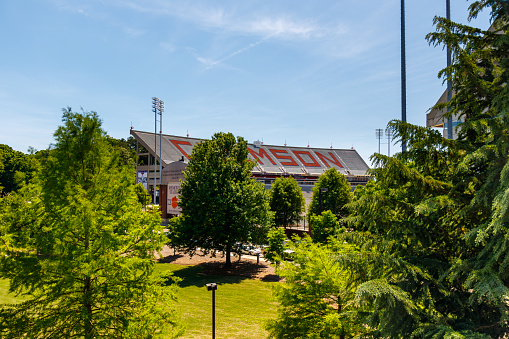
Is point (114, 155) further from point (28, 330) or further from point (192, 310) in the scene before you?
point (192, 310)

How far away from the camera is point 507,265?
5328mm

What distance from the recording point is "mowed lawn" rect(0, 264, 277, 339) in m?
13.2

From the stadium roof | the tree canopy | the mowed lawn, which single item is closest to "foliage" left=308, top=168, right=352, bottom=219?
the mowed lawn

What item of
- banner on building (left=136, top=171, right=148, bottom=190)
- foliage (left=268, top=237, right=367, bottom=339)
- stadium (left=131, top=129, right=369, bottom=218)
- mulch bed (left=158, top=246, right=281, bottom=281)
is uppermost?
stadium (left=131, top=129, right=369, bottom=218)

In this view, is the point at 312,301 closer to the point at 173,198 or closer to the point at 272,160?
the point at 173,198

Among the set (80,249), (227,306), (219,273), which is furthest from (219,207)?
(80,249)

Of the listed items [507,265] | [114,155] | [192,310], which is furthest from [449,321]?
[192,310]

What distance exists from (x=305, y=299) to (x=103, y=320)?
5.42 meters

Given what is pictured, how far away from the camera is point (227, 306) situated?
653 inches

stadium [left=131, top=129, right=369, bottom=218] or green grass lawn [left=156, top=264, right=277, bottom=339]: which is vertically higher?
stadium [left=131, top=129, right=369, bottom=218]

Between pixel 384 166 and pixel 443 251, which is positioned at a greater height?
pixel 384 166

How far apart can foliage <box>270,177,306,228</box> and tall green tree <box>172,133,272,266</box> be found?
1416 centimetres

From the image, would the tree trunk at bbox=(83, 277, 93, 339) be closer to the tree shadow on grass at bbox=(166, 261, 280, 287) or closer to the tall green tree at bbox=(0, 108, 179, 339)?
the tall green tree at bbox=(0, 108, 179, 339)

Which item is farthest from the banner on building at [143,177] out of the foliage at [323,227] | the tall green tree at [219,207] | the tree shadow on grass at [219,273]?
the foliage at [323,227]
